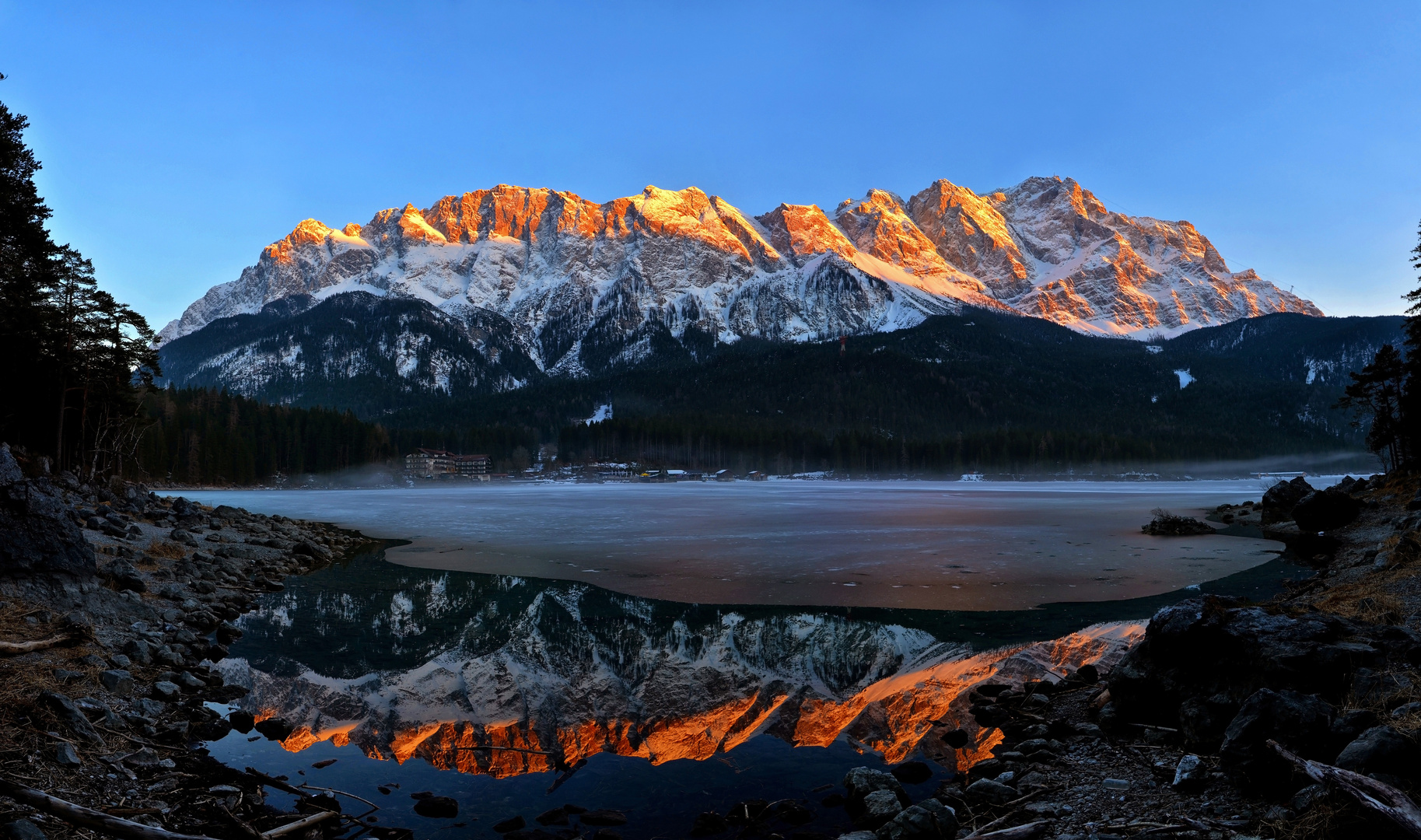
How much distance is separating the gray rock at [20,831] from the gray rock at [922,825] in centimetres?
820

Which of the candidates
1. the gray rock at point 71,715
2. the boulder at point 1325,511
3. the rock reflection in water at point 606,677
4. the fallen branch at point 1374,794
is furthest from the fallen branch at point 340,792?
the boulder at point 1325,511

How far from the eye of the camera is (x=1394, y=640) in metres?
9.97

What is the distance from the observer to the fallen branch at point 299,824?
780cm

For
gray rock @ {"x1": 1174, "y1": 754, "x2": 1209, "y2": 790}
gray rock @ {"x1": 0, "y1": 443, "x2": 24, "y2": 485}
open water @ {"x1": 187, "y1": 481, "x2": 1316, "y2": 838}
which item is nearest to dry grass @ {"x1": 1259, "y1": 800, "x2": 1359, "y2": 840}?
gray rock @ {"x1": 1174, "y1": 754, "x2": 1209, "y2": 790}

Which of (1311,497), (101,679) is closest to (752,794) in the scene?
(101,679)

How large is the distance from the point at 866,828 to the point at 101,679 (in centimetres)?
1242

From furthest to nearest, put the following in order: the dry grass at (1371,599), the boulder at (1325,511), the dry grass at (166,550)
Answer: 1. the boulder at (1325,511)
2. the dry grass at (166,550)
3. the dry grass at (1371,599)

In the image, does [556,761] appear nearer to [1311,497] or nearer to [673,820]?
[673,820]

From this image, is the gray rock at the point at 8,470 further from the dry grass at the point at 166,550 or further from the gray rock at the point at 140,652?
the dry grass at the point at 166,550

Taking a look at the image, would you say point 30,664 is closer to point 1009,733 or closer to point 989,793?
point 989,793

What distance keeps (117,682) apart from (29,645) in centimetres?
152

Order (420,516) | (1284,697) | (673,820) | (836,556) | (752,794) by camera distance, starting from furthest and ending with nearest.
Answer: (420,516) → (836,556) → (752,794) → (673,820) → (1284,697)

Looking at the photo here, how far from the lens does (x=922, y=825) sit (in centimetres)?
804

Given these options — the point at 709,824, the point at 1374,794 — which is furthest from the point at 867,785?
the point at 1374,794
